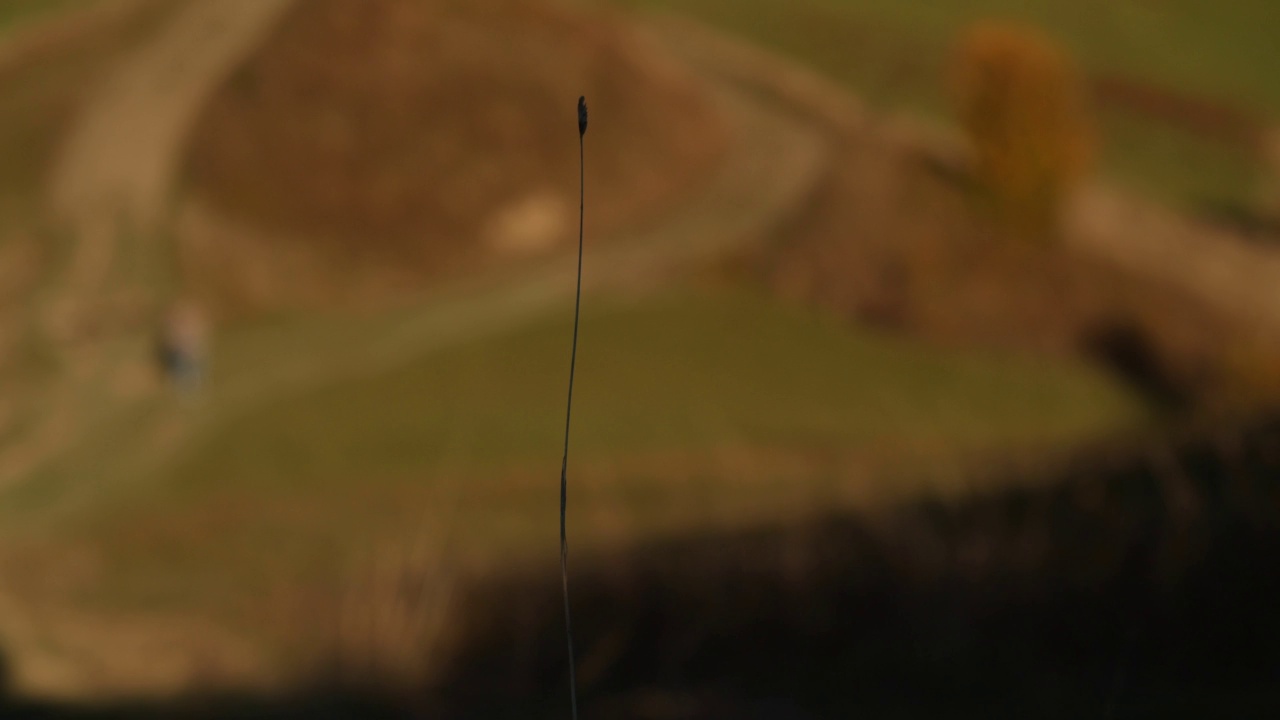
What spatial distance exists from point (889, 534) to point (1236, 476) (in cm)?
215

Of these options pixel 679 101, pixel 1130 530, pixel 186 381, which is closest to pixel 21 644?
pixel 186 381

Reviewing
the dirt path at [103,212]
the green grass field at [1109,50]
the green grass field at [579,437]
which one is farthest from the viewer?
the green grass field at [1109,50]

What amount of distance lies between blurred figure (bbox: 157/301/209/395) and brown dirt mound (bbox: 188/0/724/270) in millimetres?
3743

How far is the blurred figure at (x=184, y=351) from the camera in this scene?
24.1 m

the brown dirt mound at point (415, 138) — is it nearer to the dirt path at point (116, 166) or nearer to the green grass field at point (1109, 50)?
the dirt path at point (116, 166)

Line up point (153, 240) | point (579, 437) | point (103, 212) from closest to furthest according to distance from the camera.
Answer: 1. point (579, 437)
2. point (153, 240)
3. point (103, 212)

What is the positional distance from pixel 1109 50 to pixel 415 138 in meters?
20.2

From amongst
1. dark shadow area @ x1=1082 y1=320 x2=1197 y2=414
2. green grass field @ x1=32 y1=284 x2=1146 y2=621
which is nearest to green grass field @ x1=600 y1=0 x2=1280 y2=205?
dark shadow area @ x1=1082 y1=320 x2=1197 y2=414

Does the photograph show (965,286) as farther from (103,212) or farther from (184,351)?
(103,212)

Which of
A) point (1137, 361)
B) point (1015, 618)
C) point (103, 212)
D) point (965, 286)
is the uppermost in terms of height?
point (103, 212)

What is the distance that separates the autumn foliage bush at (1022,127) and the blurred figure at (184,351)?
17299mm

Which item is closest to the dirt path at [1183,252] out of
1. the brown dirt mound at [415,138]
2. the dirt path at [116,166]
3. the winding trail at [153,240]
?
the winding trail at [153,240]

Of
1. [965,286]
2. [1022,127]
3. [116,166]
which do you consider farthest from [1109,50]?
[116,166]

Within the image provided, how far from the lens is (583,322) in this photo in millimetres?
27125
